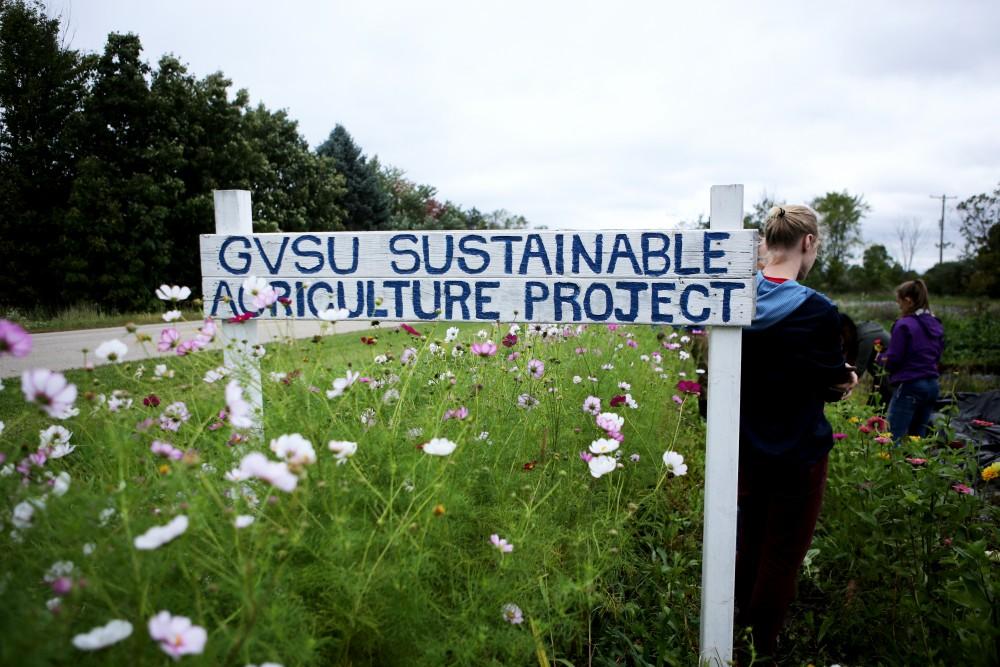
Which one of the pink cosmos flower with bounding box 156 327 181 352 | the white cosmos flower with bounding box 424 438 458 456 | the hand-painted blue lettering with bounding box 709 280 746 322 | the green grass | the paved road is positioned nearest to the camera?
the green grass

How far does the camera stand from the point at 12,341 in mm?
1035

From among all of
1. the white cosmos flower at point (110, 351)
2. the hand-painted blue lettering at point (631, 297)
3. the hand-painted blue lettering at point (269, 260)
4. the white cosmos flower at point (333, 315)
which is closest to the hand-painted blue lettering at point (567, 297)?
the hand-painted blue lettering at point (631, 297)

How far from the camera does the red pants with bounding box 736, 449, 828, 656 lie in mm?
2025

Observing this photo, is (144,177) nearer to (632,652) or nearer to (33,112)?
(33,112)

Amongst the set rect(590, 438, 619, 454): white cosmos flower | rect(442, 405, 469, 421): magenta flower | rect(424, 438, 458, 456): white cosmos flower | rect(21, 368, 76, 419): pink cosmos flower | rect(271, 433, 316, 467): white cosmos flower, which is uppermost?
rect(21, 368, 76, 419): pink cosmos flower

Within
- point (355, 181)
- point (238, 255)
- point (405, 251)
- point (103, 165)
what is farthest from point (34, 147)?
point (405, 251)

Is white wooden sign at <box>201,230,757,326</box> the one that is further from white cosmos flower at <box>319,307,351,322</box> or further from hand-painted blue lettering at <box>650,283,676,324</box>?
white cosmos flower at <box>319,307,351,322</box>

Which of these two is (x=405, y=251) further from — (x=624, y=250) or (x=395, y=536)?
(x=395, y=536)

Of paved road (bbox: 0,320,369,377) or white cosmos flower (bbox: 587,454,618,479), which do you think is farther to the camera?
paved road (bbox: 0,320,369,377)

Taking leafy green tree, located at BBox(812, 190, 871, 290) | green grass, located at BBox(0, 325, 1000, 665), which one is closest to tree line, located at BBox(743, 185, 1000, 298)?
leafy green tree, located at BBox(812, 190, 871, 290)

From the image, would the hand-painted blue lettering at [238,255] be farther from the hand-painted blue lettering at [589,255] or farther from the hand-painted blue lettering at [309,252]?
the hand-painted blue lettering at [589,255]

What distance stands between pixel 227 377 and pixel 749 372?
5.57 ft

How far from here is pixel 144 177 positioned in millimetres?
16438

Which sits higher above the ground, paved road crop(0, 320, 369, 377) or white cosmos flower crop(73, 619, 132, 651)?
white cosmos flower crop(73, 619, 132, 651)
